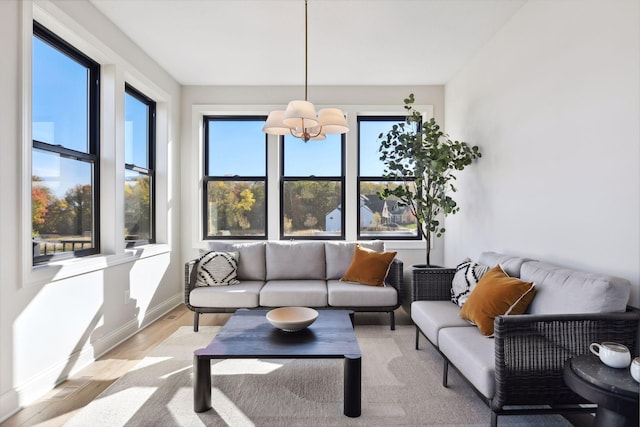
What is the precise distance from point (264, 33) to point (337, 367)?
293 cm

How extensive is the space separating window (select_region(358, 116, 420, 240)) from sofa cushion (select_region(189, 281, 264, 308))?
70.6 inches

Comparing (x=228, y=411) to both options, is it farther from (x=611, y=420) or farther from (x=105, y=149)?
(x=105, y=149)

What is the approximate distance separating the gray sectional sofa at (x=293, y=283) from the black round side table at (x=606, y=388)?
2.00 m

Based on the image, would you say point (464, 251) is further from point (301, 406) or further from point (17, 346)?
point (17, 346)

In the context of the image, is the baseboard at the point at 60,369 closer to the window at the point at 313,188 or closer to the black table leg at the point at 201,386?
the black table leg at the point at 201,386

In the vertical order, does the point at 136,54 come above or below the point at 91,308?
above

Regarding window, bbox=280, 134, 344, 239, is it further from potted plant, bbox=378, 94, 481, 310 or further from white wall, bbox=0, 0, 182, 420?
white wall, bbox=0, 0, 182, 420

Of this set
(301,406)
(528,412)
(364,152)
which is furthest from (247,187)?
(528,412)

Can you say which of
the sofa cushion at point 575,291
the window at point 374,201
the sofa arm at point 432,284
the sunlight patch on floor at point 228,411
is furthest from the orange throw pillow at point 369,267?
the sunlight patch on floor at point 228,411

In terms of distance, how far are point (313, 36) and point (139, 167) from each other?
2.22 metres

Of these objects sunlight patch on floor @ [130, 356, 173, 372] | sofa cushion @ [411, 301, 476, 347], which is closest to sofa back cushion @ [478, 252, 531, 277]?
sofa cushion @ [411, 301, 476, 347]

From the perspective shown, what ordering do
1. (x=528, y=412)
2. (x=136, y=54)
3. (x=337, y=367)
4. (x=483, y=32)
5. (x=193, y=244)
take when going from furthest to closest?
(x=193, y=244), (x=136, y=54), (x=483, y=32), (x=337, y=367), (x=528, y=412)

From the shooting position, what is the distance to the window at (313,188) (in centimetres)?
467

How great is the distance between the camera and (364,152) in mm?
4707
